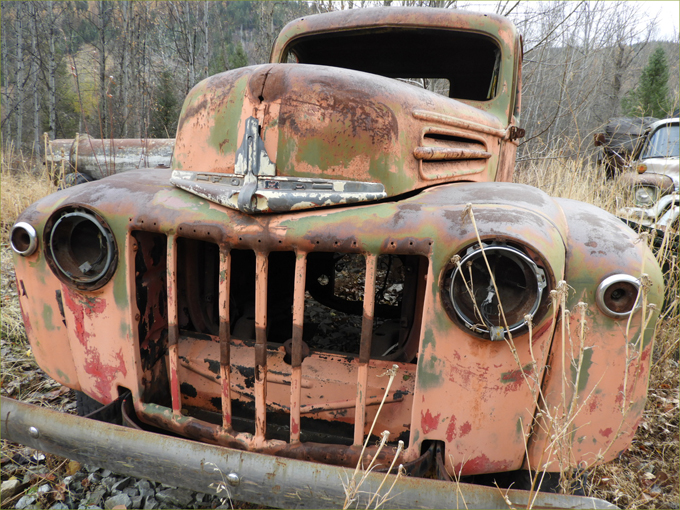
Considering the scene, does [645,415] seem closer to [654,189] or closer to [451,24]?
[451,24]

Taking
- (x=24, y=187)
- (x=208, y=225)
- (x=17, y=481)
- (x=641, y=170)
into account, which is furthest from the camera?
(x=24, y=187)

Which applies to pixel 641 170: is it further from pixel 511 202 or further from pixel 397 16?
pixel 511 202

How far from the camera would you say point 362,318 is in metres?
1.72

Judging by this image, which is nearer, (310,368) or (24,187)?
(310,368)

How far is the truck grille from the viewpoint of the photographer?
1.52 m

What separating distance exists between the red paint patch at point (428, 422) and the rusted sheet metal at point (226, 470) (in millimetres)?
187

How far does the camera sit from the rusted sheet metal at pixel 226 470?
128 cm

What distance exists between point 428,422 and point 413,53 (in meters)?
2.44

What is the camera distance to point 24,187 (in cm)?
707

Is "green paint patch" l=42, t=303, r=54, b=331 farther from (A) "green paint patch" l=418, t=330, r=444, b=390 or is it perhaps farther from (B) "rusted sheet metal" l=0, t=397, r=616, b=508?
(A) "green paint patch" l=418, t=330, r=444, b=390

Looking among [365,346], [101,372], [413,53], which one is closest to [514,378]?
[365,346]

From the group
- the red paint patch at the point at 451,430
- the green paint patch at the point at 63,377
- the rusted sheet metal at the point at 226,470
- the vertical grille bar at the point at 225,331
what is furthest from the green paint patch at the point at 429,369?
the green paint patch at the point at 63,377

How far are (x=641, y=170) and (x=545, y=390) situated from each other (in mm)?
4678

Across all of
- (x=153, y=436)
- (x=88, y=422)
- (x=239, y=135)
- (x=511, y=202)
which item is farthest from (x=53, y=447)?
(x=511, y=202)
